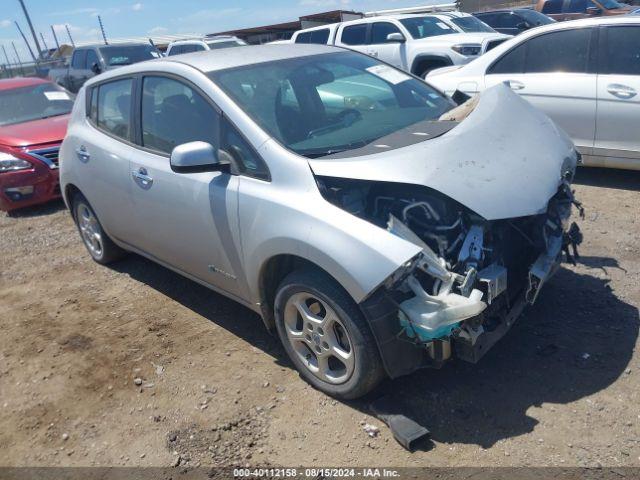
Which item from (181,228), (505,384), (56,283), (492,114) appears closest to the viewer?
(505,384)

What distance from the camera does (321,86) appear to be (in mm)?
3775

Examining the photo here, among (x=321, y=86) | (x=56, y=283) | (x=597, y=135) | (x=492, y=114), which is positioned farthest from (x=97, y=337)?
(x=597, y=135)

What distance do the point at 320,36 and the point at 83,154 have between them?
8.94m

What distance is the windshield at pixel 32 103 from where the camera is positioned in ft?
27.2

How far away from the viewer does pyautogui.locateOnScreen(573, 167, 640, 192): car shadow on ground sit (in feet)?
18.9

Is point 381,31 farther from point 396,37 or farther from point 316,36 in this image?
point 316,36

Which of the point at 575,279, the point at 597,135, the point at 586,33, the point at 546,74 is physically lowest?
the point at 575,279

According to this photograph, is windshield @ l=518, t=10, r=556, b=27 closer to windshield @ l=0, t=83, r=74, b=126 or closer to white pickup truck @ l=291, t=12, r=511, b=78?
white pickup truck @ l=291, t=12, r=511, b=78

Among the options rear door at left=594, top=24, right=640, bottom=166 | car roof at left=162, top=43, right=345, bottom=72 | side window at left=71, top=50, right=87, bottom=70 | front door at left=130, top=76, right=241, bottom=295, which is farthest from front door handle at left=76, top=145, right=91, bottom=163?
side window at left=71, top=50, right=87, bottom=70

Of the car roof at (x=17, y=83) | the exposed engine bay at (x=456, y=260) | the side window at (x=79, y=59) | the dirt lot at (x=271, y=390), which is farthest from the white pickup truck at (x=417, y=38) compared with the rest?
the exposed engine bay at (x=456, y=260)

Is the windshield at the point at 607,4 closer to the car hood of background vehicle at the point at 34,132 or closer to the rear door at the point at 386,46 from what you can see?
the rear door at the point at 386,46

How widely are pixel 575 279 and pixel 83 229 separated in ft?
14.2

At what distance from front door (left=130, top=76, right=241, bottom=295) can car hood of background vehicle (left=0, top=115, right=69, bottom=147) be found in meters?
4.04

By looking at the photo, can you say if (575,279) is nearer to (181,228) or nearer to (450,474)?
(450,474)
